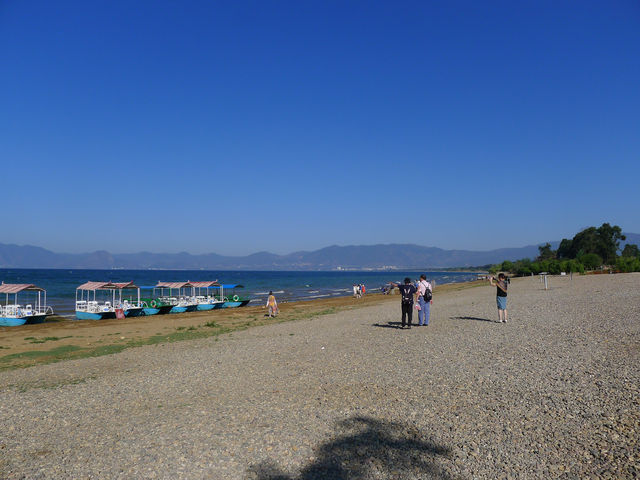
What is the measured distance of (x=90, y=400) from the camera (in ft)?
28.3

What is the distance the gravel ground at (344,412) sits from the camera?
5312mm

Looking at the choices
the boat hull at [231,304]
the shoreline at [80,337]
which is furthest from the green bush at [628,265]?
the shoreline at [80,337]

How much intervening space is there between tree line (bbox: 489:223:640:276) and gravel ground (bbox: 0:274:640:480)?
6459 cm

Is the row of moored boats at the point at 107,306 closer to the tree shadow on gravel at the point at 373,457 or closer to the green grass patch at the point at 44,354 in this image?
the green grass patch at the point at 44,354

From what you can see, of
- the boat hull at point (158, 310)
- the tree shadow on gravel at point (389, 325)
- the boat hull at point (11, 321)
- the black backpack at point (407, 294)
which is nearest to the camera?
the black backpack at point (407, 294)

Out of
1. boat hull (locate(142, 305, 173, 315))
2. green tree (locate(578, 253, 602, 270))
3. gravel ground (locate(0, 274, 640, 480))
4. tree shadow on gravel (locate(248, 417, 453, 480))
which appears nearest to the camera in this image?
tree shadow on gravel (locate(248, 417, 453, 480))

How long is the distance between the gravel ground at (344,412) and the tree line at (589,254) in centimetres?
6459

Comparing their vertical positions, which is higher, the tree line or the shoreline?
the tree line

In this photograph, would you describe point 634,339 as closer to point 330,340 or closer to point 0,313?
point 330,340

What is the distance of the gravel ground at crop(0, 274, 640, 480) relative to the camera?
17.4ft

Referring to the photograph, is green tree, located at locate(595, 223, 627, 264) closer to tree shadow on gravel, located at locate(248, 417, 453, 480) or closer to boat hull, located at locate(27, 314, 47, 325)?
boat hull, located at locate(27, 314, 47, 325)

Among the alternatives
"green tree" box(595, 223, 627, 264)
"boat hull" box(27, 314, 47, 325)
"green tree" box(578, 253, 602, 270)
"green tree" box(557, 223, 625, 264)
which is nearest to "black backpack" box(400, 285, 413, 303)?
"boat hull" box(27, 314, 47, 325)

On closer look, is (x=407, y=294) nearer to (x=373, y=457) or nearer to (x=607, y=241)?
(x=373, y=457)

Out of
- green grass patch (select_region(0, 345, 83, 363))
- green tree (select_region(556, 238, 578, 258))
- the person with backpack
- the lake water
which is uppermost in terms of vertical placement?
green tree (select_region(556, 238, 578, 258))
